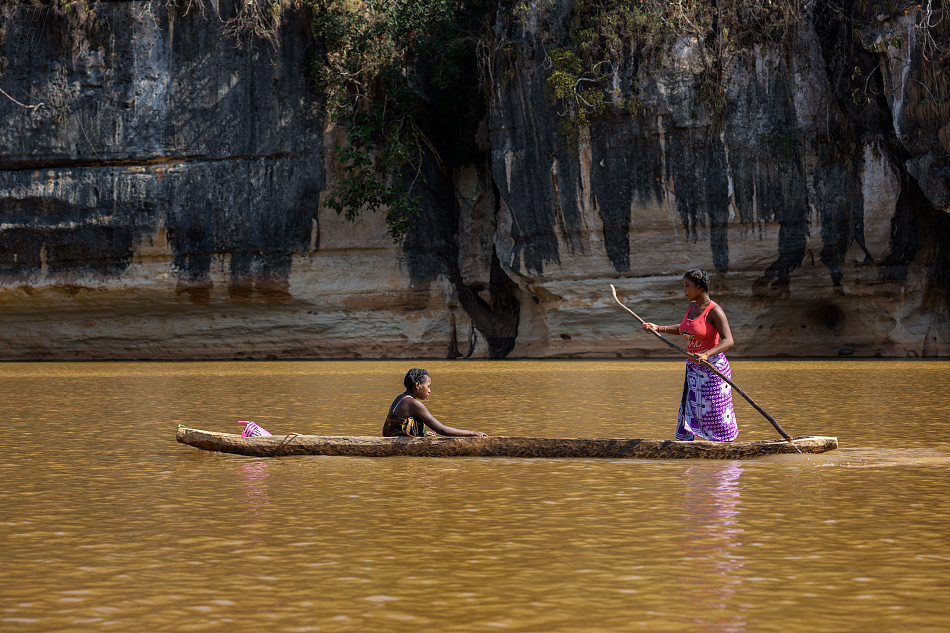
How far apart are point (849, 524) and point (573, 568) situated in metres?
1.52

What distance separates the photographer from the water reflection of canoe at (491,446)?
6375mm

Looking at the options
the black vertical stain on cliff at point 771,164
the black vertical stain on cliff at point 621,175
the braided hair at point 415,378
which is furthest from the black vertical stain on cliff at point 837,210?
the braided hair at point 415,378

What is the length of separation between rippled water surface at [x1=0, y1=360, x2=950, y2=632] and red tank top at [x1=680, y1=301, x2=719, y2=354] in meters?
1.04

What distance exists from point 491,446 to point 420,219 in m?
18.4

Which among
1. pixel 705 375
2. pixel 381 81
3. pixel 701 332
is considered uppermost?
pixel 381 81

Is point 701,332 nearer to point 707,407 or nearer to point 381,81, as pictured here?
point 707,407

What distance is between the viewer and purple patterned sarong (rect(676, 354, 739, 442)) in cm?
690

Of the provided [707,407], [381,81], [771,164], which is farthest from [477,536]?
[381,81]

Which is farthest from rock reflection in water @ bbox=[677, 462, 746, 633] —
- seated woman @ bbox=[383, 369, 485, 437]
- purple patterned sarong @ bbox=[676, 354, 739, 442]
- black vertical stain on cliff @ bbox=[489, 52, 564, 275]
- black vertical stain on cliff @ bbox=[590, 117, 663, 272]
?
black vertical stain on cliff @ bbox=[489, 52, 564, 275]

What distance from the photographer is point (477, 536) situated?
170 inches

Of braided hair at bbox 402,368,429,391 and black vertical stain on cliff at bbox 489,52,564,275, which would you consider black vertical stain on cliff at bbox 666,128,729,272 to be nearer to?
black vertical stain on cliff at bbox 489,52,564,275

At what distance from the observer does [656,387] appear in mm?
13234

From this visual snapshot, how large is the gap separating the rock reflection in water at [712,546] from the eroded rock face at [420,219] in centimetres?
1656

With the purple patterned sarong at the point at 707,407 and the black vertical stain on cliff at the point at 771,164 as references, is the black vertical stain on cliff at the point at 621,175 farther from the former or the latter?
the purple patterned sarong at the point at 707,407
